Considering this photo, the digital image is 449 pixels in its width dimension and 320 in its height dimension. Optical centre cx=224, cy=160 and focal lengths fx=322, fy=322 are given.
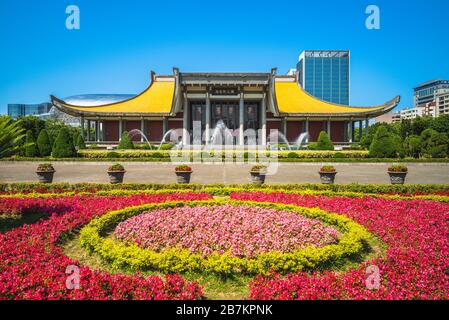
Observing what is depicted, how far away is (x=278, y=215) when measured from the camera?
6.68 metres

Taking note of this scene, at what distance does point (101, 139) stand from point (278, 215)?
1182 inches

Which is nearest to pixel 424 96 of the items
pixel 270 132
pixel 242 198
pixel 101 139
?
pixel 270 132

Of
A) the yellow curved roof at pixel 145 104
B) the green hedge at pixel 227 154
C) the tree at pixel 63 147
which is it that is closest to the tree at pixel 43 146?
the tree at pixel 63 147

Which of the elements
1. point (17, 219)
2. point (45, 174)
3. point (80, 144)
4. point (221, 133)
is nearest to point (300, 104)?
point (221, 133)

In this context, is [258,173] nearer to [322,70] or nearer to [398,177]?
[398,177]

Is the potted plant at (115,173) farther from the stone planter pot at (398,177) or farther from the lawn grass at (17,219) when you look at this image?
the stone planter pot at (398,177)

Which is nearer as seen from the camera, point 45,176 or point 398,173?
point 398,173

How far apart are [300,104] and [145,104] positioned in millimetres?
15834

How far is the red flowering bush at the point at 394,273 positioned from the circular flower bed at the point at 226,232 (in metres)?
0.88

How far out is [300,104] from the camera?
33.1 m

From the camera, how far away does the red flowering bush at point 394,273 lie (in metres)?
3.37

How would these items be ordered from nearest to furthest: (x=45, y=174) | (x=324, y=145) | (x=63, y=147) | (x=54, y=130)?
(x=45, y=174), (x=63, y=147), (x=324, y=145), (x=54, y=130)

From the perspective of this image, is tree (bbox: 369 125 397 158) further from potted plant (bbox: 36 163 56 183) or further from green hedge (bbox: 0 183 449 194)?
potted plant (bbox: 36 163 56 183)
